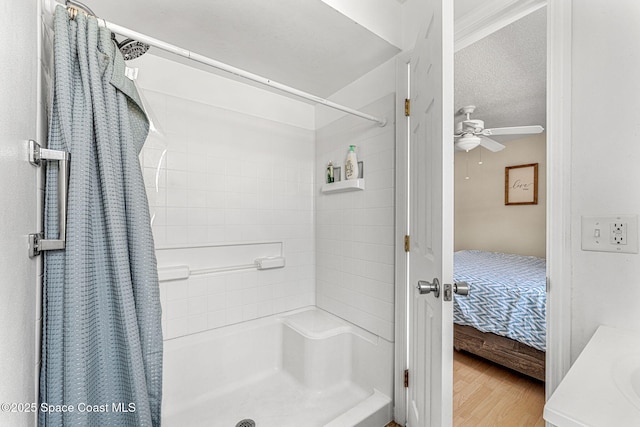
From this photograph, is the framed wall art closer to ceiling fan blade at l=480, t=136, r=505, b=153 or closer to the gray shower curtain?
ceiling fan blade at l=480, t=136, r=505, b=153

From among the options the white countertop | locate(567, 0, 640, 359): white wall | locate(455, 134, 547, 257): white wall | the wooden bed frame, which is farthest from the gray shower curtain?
locate(455, 134, 547, 257): white wall

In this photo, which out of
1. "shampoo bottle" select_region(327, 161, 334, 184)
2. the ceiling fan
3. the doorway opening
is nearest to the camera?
the doorway opening

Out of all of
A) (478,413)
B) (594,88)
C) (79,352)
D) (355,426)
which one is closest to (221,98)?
(79,352)

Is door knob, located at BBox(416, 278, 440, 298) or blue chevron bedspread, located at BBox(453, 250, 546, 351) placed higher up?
door knob, located at BBox(416, 278, 440, 298)

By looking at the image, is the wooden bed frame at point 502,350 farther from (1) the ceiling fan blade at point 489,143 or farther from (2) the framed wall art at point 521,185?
(2) the framed wall art at point 521,185

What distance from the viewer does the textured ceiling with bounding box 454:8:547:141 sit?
174 centimetres

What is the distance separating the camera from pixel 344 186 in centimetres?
181

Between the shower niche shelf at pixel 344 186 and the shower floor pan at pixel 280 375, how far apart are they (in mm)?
911

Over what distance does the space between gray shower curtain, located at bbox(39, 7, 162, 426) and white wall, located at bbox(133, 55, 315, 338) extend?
1.65ft

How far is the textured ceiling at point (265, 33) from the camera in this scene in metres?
1.22

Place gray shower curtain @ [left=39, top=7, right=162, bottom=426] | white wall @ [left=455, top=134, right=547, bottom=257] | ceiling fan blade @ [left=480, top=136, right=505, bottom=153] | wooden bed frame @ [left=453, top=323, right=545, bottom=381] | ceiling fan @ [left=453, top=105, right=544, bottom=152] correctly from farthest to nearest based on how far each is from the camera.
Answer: white wall @ [left=455, top=134, right=547, bottom=257] → ceiling fan blade @ [left=480, top=136, right=505, bottom=153] → ceiling fan @ [left=453, top=105, right=544, bottom=152] → wooden bed frame @ [left=453, top=323, right=545, bottom=381] → gray shower curtain @ [left=39, top=7, right=162, bottom=426]

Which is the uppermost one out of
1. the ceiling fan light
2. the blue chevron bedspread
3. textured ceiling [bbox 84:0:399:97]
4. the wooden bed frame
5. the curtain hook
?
textured ceiling [bbox 84:0:399:97]

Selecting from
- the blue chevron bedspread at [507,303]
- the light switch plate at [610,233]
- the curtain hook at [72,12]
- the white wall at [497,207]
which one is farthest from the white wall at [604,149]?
the white wall at [497,207]

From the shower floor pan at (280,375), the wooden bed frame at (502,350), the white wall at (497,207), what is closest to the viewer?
the shower floor pan at (280,375)
